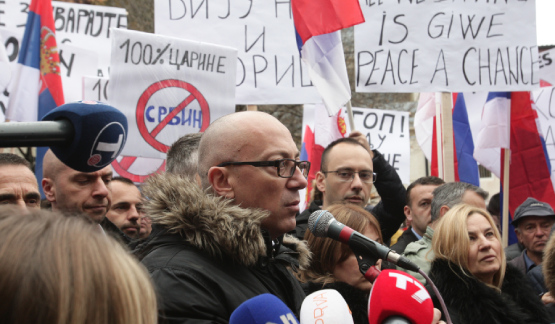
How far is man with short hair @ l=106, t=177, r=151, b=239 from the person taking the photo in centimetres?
450

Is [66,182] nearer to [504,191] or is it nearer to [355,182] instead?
[355,182]

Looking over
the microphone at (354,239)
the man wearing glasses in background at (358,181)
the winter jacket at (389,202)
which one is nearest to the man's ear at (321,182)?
the man wearing glasses in background at (358,181)

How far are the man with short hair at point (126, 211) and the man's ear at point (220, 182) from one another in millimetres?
2425

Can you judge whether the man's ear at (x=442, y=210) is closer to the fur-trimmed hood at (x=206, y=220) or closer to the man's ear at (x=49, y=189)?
the fur-trimmed hood at (x=206, y=220)

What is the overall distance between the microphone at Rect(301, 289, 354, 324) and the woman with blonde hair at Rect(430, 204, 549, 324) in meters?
1.55

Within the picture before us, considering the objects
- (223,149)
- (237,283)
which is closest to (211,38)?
(223,149)

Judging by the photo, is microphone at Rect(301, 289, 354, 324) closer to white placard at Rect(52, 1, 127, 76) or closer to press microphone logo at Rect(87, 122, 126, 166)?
press microphone logo at Rect(87, 122, 126, 166)

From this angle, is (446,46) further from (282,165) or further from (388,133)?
(282,165)

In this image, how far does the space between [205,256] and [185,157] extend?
3.34ft

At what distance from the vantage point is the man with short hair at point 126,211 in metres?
4.50

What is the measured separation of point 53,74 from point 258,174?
12.3 ft

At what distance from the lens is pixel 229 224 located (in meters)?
1.95

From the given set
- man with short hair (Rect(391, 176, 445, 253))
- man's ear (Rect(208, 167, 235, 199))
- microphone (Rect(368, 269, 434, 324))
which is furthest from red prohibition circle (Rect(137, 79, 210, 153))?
microphone (Rect(368, 269, 434, 324))

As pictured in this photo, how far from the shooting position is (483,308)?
3.05 metres
